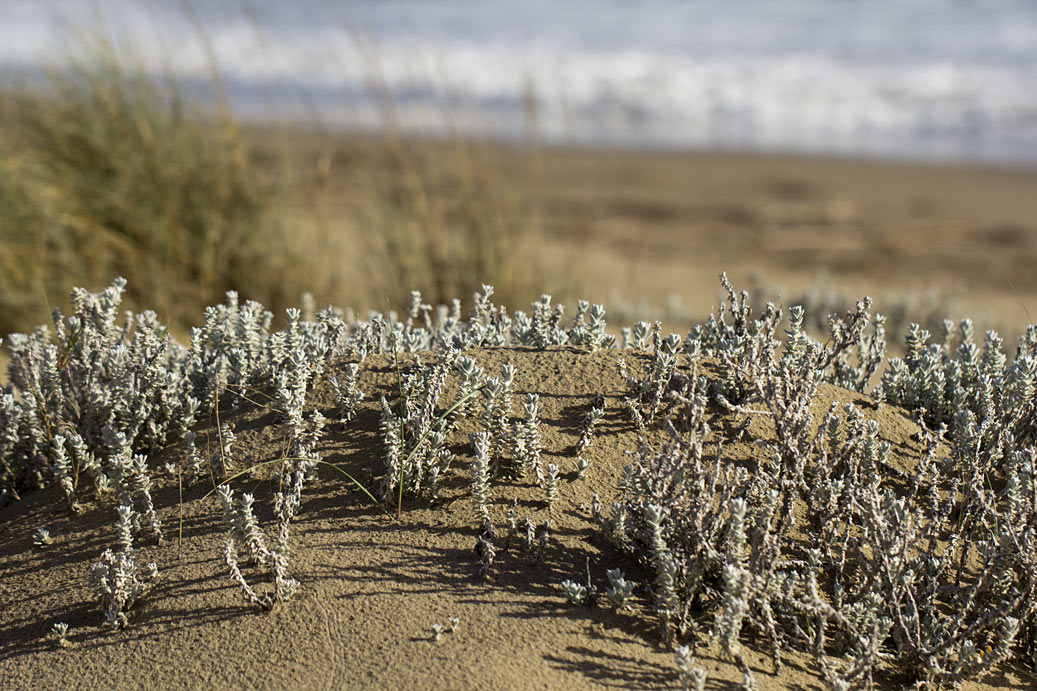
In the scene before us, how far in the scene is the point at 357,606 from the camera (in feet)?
7.49

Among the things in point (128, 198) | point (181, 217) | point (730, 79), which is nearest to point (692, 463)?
point (181, 217)

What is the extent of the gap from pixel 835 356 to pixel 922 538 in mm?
602

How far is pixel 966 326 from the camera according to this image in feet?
12.2

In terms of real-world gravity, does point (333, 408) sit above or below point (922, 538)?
above

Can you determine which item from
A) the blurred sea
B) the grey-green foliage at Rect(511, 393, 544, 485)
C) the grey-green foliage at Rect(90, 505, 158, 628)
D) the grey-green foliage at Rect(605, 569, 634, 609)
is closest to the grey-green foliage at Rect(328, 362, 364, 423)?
the grey-green foliage at Rect(511, 393, 544, 485)

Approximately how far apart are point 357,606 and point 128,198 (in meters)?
4.33

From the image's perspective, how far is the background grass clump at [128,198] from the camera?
5.60 m

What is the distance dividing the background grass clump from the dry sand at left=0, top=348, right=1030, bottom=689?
3.14m

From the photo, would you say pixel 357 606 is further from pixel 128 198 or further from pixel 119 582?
pixel 128 198

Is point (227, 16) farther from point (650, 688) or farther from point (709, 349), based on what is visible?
point (650, 688)

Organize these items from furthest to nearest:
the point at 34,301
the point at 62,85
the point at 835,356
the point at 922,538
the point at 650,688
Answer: the point at 62,85
the point at 34,301
the point at 835,356
the point at 922,538
the point at 650,688

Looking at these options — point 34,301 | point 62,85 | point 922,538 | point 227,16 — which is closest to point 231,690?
point 922,538

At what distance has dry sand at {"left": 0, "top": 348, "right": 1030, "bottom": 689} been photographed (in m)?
2.16

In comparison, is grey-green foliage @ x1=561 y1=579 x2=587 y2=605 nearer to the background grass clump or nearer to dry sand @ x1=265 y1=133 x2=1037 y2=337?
dry sand @ x1=265 y1=133 x2=1037 y2=337
